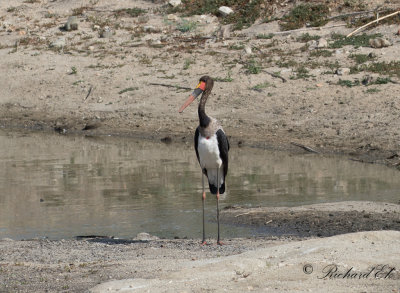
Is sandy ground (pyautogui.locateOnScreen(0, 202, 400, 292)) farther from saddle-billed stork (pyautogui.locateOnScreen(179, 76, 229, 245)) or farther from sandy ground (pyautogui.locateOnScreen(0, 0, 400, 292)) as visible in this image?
saddle-billed stork (pyautogui.locateOnScreen(179, 76, 229, 245))

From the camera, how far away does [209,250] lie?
335 inches

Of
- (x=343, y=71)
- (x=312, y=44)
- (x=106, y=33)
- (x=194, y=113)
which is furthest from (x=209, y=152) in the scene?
(x=106, y=33)

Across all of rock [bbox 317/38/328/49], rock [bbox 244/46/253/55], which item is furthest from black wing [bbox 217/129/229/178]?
rock [bbox 244/46/253/55]

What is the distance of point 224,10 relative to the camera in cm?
2166

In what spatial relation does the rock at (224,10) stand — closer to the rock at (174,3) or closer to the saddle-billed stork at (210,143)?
the rock at (174,3)

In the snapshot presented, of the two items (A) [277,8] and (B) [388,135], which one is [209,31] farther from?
(B) [388,135]

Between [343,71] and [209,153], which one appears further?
[343,71]

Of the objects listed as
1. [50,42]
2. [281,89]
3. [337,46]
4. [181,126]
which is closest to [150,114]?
[181,126]

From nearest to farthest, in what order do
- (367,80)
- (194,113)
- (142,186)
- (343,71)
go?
1. (142,186)
2. (367,80)
3. (194,113)
4. (343,71)

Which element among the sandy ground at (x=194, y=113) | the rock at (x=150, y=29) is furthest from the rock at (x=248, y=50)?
the rock at (x=150, y=29)

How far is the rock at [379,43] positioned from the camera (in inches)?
717

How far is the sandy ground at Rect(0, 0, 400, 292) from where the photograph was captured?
655cm

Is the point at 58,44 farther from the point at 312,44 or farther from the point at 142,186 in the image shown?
the point at 142,186

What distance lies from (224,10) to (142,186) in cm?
969
